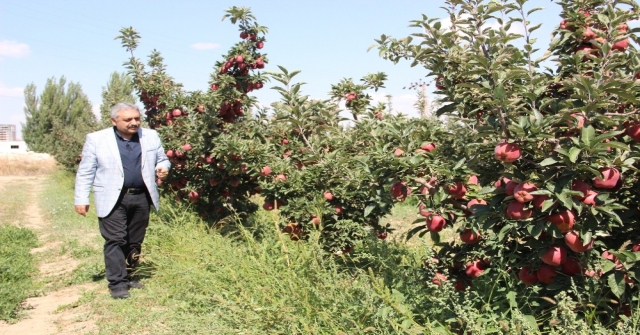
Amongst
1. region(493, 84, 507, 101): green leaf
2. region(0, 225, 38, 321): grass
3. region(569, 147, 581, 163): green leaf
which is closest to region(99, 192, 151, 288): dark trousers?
region(0, 225, 38, 321): grass

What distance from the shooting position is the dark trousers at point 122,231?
4.54 meters

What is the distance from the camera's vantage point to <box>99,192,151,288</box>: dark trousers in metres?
4.54

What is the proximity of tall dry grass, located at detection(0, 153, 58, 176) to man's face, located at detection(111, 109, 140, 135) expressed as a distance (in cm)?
3644

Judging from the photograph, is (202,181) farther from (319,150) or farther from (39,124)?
(39,124)


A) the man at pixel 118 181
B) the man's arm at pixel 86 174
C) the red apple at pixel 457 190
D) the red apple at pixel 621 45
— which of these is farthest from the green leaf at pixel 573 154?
the man's arm at pixel 86 174

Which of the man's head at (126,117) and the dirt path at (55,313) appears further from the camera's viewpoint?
the man's head at (126,117)

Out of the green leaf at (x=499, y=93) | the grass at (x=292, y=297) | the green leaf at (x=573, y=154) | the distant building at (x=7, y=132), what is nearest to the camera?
the green leaf at (x=573, y=154)

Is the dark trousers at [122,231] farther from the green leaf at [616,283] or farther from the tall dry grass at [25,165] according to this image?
the tall dry grass at [25,165]

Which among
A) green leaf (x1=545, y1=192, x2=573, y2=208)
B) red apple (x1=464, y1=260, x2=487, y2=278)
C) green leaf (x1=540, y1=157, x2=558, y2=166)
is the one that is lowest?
red apple (x1=464, y1=260, x2=487, y2=278)

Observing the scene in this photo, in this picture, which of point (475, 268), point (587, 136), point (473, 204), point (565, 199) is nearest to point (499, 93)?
point (587, 136)

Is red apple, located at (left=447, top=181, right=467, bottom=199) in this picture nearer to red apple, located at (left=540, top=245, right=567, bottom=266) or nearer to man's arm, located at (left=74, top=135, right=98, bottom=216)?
red apple, located at (left=540, top=245, right=567, bottom=266)

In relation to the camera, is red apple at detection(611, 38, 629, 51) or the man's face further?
the man's face

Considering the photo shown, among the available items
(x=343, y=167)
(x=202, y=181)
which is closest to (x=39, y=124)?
(x=202, y=181)

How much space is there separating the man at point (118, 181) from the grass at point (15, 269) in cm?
71
